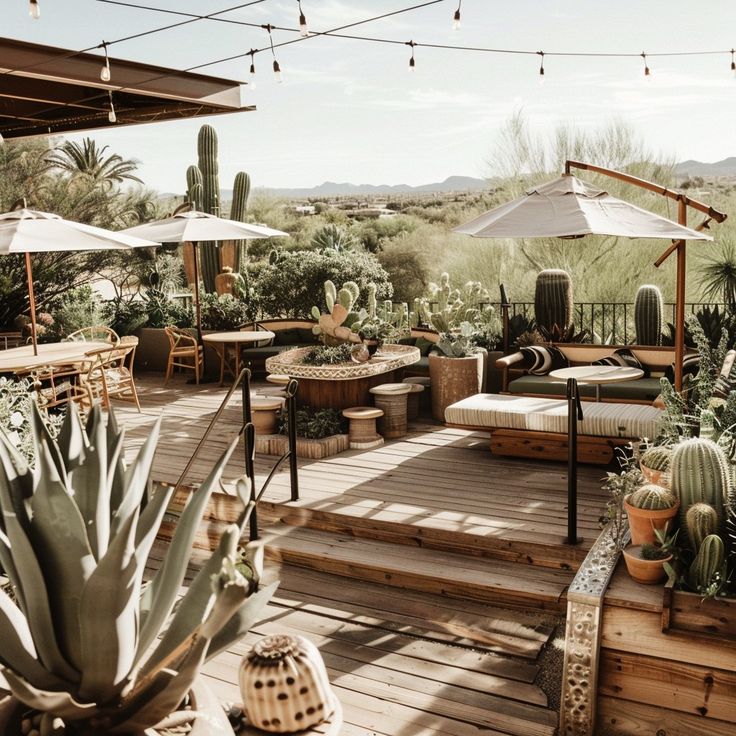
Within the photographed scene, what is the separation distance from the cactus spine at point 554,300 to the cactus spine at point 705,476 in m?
4.80

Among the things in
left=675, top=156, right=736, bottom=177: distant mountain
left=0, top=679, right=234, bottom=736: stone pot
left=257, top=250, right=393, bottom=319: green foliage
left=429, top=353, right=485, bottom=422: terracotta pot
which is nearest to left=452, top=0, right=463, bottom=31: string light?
left=429, top=353, right=485, bottom=422: terracotta pot

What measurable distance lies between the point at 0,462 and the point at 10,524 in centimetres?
21

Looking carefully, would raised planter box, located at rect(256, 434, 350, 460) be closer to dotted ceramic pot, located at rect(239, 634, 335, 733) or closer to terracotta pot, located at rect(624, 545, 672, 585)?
terracotta pot, located at rect(624, 545, 672, 585)

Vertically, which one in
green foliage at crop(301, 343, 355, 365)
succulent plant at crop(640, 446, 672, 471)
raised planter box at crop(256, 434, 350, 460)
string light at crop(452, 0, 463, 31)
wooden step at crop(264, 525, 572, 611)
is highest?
string light at crop(452, 0, 463, 31)

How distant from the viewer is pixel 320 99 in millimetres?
59438

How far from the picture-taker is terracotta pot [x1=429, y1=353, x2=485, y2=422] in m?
7.23

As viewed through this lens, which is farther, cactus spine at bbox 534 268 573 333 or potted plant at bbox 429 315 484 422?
cactus spine at bbox 534 268 573 333

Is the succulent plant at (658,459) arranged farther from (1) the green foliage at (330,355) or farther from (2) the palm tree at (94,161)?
(2) the palm tree at (94,161)

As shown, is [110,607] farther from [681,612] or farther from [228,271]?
[228,271]

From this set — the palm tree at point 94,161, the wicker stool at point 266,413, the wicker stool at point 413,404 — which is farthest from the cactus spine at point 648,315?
the palm tree at point 94,161

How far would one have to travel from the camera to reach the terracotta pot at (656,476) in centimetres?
371

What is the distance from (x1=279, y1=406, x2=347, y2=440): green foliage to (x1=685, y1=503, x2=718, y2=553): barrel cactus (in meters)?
3.74

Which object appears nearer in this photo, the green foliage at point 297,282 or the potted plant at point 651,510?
the potted plant at point 651,510

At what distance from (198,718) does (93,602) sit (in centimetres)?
33
